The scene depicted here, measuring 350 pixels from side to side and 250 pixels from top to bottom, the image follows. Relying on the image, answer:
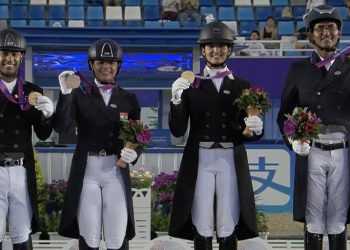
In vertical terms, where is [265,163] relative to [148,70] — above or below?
below

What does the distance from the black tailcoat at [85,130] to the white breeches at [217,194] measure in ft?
1.80

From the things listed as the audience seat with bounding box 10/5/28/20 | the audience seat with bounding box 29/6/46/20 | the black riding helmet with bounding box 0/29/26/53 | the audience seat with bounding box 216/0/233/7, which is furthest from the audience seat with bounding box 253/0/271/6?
the black riding helmet with bounding box 0/29/26/53

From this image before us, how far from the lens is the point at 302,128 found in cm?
657

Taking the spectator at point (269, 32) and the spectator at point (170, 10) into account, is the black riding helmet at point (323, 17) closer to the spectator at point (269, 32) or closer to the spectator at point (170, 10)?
the spectator at point (269, 32)

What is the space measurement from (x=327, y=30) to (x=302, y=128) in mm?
827

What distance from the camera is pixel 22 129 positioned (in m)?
6.90

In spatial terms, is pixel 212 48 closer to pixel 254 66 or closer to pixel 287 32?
pixel 254 66

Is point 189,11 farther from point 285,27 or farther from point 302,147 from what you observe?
point 302,147

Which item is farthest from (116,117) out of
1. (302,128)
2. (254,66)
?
(254,66)

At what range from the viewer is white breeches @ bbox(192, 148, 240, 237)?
691 centimetres

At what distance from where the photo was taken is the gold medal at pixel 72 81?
6871 millimetres

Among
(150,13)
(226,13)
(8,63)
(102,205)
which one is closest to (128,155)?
(102,205)

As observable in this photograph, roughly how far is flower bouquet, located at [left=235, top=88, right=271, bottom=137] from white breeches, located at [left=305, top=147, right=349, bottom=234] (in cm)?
50

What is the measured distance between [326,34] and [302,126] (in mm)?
782
